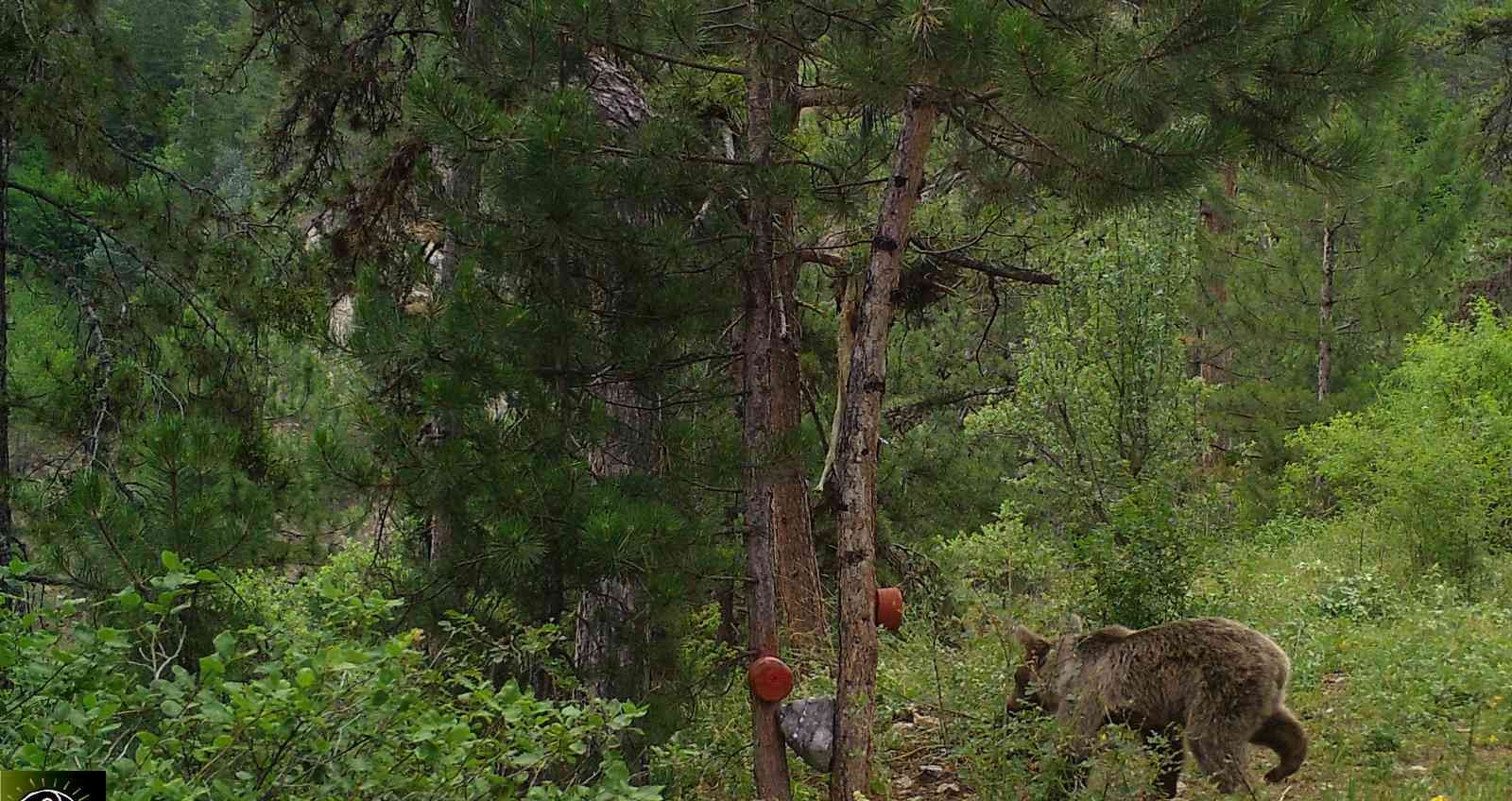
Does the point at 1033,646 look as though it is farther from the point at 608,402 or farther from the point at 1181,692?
the point at 608,402

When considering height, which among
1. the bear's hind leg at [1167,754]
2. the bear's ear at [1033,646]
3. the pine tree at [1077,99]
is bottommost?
the bear's hind leg at [1167,754]

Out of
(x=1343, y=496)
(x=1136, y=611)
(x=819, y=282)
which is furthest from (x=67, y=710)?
(x=1343, y=496)

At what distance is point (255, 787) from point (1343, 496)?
1481cm

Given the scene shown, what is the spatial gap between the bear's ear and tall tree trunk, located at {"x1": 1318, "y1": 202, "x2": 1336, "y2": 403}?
14561 mm

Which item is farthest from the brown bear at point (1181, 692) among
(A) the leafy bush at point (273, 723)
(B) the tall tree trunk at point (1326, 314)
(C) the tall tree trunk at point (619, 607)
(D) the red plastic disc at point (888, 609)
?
(B) the tall tree trunk at point (1326, 314)

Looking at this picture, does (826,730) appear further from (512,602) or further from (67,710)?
(67,710)

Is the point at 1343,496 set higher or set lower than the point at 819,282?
lower

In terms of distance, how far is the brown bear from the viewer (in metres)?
5.88

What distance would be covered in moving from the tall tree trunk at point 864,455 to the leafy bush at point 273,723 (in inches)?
79.2

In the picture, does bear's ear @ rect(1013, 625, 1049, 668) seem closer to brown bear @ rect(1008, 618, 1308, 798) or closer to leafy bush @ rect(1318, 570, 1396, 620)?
brown bear @ rect(1008, 618, 1308, 798)

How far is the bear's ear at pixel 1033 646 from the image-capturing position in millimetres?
6672

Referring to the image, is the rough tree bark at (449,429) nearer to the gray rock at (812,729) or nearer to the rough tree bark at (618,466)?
the rough tree bark at (618,466)

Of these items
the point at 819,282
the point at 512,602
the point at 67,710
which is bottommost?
the point at 512,602

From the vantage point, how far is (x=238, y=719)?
3.35 meters
